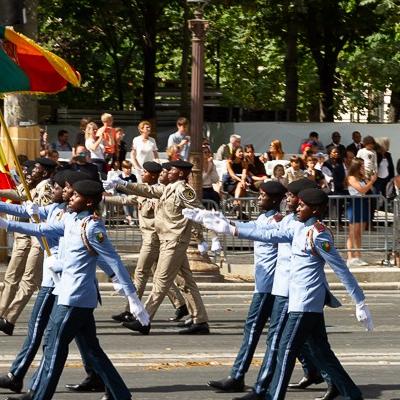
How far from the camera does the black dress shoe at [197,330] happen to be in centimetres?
1580

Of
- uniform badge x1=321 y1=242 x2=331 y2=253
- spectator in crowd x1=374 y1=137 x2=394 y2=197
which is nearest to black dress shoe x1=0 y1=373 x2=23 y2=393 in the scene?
uniform badge x1=321 y1=242 x2=331 y2=253

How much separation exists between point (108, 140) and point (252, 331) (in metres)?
12.8

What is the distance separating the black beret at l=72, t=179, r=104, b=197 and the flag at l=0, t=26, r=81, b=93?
15.0ft

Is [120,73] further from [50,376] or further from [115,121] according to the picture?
[50,376]

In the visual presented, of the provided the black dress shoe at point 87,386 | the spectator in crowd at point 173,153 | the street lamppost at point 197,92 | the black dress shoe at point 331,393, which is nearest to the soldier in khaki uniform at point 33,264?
the black dress shoe at point 87,386

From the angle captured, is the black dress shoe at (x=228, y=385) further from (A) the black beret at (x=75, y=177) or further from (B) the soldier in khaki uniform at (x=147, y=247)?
(B) the soldier in khaki uniform at (x=147, y=247)

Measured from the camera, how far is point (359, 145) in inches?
1092

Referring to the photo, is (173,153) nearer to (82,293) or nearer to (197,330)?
(197,330)

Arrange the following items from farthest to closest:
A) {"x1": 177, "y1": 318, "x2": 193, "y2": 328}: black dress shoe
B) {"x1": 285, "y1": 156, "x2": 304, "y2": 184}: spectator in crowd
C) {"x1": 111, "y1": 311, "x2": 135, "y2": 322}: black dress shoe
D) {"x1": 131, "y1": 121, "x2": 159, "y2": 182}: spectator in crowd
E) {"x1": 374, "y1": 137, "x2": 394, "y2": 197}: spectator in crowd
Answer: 1. {"x1": 374, "y1": 137, "x2": 394, "y2": 197}: spectator in crowd
2. {"x1": 131, "y1": 121, "x2": 159, "y2": 182}: spectator in crowd
3. {"x1": 285, "y1": 156, "x2": 304, "y2": 184}: spectator in crowd
4. {"x1": 111, "y1": 311, "x2": 135, "y2": 322}: black dress shoe
5. {"x1": 177, "y1": 318, "x2": 193, "y2": 328}: black dress shoe

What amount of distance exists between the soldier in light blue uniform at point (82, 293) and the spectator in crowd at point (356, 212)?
440 inches

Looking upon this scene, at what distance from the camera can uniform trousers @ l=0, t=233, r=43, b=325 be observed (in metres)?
15.1

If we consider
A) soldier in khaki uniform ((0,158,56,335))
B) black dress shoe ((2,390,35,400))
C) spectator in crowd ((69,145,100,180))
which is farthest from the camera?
spectator in crowd ((69,145,100,180))

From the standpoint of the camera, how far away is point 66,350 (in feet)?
35.8

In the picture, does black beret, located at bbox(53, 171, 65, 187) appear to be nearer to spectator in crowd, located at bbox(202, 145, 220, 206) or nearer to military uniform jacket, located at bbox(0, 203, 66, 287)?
military uniform jacket, located at bbox(0, 203, 66, 287)
